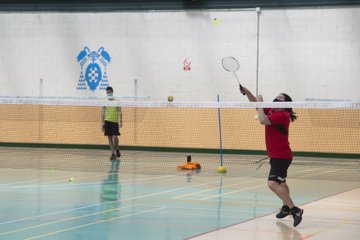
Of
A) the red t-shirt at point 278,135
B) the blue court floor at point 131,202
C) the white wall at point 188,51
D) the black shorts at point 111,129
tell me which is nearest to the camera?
the blue court floor at point 131,202

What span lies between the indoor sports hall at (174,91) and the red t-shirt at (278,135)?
451 centimetres

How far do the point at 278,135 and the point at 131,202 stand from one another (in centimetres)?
346

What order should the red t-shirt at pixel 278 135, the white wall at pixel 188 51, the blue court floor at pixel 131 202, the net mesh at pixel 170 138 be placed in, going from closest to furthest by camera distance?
the blue court floor at pixel 131 202 → the red t-shirt at pixel 278 135 → the net mesh at pixel 170 138 → the white wall at pixel 188 51

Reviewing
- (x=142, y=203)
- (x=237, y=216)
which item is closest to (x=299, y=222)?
(x=237, y=216)

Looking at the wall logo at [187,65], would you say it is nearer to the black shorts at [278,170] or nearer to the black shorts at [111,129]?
the black shorts at [111,129]

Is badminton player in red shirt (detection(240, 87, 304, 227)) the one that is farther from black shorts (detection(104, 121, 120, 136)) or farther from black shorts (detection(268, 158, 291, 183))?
black shorts (detection(104, 121, 120, 136))

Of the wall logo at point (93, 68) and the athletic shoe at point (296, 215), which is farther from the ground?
the wall logo at point (93, 68)

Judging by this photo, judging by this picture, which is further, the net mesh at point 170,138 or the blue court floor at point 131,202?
the net mesh at point 170,138

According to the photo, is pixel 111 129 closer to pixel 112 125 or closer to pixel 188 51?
pixel 112 125

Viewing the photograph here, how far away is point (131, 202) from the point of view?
1440cm

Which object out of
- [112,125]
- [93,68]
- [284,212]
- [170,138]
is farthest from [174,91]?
[284,212]

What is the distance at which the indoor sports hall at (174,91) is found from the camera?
20.1m

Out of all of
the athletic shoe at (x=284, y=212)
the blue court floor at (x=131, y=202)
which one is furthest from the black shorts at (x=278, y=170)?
the blue court floor at (x=131, y=202)

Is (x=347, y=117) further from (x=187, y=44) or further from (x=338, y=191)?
(x=338, y=191)
